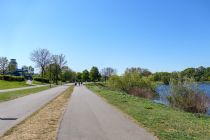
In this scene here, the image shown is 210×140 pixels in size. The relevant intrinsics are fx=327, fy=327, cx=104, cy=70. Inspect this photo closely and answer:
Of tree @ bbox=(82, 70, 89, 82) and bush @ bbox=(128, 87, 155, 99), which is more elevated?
tree @ bbox=(82, 70, 89, 82)

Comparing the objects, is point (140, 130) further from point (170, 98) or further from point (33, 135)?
point (170, 98)

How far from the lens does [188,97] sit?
21562 millimetres

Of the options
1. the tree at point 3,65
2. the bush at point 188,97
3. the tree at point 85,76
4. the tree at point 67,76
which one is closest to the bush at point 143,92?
the bush at point 188,97

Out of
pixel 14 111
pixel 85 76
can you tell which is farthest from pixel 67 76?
pixel 14 111

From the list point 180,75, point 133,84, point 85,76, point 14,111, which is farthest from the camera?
point 85,76

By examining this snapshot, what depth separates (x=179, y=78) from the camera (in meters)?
23.8

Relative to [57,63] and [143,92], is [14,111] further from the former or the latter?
[57,63]

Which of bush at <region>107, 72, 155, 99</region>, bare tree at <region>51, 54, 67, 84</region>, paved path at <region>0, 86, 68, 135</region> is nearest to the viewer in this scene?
paved path at <region>0, 86, 68, 135</region>

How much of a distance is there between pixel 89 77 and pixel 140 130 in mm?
136729

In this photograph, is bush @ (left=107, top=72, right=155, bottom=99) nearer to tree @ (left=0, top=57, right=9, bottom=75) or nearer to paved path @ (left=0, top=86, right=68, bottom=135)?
paved path @ (left=0, top=86, right=68, bottom=135)

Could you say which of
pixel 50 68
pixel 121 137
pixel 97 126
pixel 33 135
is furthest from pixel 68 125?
pixel 50 68

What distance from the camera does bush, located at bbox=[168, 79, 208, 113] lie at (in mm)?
21031

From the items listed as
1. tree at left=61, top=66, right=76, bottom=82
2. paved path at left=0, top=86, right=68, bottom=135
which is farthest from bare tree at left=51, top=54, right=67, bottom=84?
paved path at left=0, top=86, right=68, bottom=135

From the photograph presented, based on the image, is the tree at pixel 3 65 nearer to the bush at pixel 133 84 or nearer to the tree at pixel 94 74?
the tree at pixel 94 74
